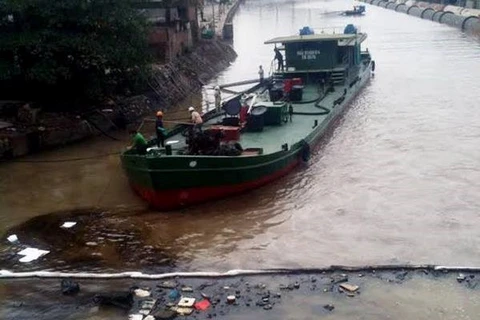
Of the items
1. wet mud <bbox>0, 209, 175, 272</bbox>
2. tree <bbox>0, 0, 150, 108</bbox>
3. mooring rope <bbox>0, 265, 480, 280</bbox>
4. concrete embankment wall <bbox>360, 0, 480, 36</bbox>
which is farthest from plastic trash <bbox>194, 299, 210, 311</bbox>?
concrete embankment wall <bbox>360, 0, 480, 36</bbox>

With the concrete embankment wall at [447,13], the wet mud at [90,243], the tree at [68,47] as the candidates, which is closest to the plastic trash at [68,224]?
the wet mud at [90,243]

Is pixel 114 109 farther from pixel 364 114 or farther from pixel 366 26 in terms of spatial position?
pixel 366 26

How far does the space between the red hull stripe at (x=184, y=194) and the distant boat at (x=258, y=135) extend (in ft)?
0.08

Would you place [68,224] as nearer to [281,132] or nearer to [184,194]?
[184,194]

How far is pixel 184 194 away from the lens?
14961 mm

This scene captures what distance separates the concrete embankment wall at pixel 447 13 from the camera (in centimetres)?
5747

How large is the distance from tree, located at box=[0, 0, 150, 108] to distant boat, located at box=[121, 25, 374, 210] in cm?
414

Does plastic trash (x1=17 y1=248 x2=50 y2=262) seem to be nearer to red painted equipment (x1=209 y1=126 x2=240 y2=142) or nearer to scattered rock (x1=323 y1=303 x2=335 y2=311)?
red painted equipment (x1=209 y1=126 x2=240 y2=142)

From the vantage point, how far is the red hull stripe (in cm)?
1483

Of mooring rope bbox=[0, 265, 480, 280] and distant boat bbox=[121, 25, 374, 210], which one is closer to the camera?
mooring rope bbox=[0, 265, 480, 280]

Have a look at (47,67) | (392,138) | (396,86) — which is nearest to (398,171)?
(392,138)

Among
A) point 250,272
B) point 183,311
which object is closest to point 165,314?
point 183,311

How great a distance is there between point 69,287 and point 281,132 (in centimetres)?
971

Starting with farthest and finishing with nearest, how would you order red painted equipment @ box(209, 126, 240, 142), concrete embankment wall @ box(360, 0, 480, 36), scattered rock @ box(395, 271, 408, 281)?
concrete embankment wall @ box(360, 0, 480, 36) < red painted equipment @ box(209, 126, 240, 142) < scattered rock @ box(395, 271, 408, 281)
